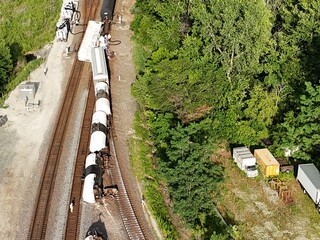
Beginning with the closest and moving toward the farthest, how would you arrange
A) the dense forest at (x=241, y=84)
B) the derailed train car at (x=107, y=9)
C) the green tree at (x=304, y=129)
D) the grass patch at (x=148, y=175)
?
the grass patch at (x=148, y=175)
the green tree at (x=304, y=129)
the dense forest at (x=241, y=84)
the derailed train car at (x=107, y=9)

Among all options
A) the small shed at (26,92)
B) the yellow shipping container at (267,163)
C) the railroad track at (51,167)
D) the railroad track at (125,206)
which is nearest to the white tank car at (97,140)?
the railroad track at (125,206)

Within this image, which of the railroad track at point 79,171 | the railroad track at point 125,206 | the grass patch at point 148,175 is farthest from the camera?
the grass patch at point 148,175

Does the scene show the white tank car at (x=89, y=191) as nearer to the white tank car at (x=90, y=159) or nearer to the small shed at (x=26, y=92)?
the white tank car at (x=90, y=159)

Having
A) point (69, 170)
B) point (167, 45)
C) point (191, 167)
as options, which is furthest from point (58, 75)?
point (191, 167)

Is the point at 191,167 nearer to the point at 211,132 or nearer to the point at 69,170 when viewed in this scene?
the point at 211,132

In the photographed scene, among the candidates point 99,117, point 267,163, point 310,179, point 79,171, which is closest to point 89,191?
point 79,171

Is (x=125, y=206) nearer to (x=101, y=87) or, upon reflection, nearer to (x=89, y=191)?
(x=89, y=191)
